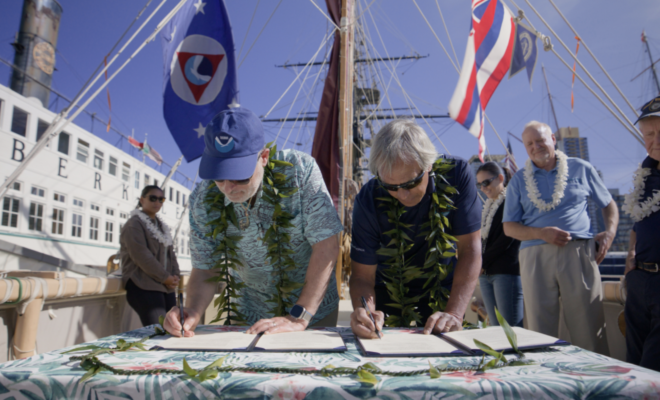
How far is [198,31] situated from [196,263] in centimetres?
351

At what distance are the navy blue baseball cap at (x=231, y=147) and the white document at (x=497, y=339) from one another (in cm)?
80

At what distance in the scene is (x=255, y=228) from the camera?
158 cm

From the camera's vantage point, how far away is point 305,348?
93 centimetres

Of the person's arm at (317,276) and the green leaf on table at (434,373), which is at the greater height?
the person's arm at (317,276)

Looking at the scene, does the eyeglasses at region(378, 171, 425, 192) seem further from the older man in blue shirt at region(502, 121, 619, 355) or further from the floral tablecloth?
the older man in blue shirt at region(502, 121, 619, 355)

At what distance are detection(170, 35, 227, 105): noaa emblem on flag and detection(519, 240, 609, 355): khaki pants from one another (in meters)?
3.29

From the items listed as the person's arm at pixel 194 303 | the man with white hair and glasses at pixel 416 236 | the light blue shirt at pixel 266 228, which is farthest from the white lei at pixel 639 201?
the person's arm at pixel 194 303

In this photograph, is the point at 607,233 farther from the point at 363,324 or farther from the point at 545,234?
the point at 363,324

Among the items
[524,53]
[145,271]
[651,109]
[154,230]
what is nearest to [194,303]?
[145,271]

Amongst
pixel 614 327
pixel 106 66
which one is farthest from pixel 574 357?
pixel 106 66

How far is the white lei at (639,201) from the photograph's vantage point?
1718 millimetres

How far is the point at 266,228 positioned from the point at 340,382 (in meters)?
0.94

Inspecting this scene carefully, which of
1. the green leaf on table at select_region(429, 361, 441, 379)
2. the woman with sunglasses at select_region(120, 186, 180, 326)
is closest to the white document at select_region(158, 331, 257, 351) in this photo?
the green leaf on table at select_region(429, 361, 441, 379)

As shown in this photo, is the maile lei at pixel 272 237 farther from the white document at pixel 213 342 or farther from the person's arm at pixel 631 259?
the person's arm at pixel 631 259
